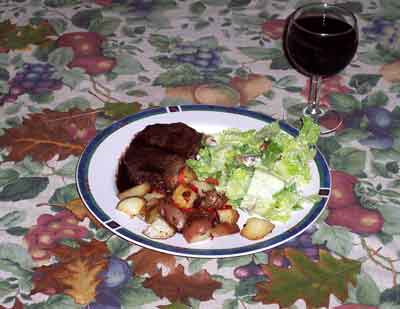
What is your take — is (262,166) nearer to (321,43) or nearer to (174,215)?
(174,215)

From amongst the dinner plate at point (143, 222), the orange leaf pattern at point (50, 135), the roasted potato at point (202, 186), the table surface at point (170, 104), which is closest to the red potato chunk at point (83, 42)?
the table surface at point (170, 104)

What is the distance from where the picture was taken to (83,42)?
6.06ft

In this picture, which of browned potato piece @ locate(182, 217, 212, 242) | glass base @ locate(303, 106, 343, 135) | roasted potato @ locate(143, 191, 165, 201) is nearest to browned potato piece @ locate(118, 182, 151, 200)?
roasted potato @ locate(143, 191, 165, 201)

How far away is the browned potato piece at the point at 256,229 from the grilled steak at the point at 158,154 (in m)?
0.19

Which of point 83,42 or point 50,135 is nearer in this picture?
point 50,135

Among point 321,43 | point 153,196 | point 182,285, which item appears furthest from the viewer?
point 321,43

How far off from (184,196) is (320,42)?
0.47 m

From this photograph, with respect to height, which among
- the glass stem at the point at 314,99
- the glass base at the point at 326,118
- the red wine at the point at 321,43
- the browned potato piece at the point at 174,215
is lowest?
the glass base at the point at 326,118

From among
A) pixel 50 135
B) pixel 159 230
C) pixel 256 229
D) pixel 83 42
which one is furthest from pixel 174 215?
pixel 83 42

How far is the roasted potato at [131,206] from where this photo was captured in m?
1.22

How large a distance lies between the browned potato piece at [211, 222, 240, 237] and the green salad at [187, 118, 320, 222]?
6cm

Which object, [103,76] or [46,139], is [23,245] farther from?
[103,76]

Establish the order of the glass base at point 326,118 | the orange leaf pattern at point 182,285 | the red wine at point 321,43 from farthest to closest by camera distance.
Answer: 1. the glass base at point 326,118
2. the red wine at point 321,43
3. the orange leaf pattern at point 182,285

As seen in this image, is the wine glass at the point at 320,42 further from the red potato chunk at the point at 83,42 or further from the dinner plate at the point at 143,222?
the red potato chunk at the point at 83,42
